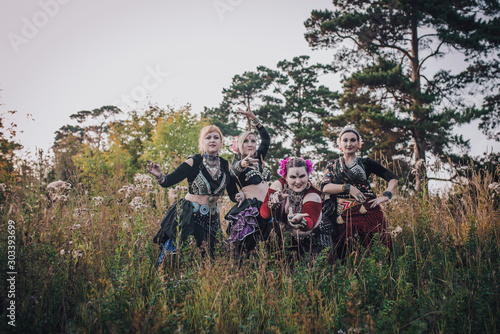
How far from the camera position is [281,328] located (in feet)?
7.44

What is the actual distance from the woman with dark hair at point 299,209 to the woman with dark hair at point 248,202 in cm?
25

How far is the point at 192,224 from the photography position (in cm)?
381

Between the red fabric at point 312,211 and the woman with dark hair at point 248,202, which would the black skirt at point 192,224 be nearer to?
the woman with dark hair at point 248,202

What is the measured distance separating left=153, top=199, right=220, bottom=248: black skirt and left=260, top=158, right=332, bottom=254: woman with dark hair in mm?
778

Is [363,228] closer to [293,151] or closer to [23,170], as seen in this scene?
[23,170]

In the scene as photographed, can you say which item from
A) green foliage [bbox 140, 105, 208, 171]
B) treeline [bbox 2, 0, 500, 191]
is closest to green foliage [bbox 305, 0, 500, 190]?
treeline [bbox 2, 0, 500, 191]

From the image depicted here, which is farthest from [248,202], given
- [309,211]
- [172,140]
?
[172,140]

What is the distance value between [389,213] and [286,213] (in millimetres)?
2564

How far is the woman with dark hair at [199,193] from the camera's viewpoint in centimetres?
378

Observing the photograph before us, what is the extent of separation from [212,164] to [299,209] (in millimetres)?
1347

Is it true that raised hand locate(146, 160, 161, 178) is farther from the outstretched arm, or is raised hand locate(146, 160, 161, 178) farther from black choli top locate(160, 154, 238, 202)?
black choli top locate(160, 154, 238, 202)

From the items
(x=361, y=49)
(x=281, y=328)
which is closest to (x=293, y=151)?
(x=361, y=49)

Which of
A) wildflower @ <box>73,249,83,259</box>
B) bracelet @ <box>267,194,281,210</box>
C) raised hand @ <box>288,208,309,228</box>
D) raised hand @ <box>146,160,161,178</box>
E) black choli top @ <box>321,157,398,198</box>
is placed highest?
raised hand @ <box>146,160,161,178</box>

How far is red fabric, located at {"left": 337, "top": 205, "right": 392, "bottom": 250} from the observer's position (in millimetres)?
3693
